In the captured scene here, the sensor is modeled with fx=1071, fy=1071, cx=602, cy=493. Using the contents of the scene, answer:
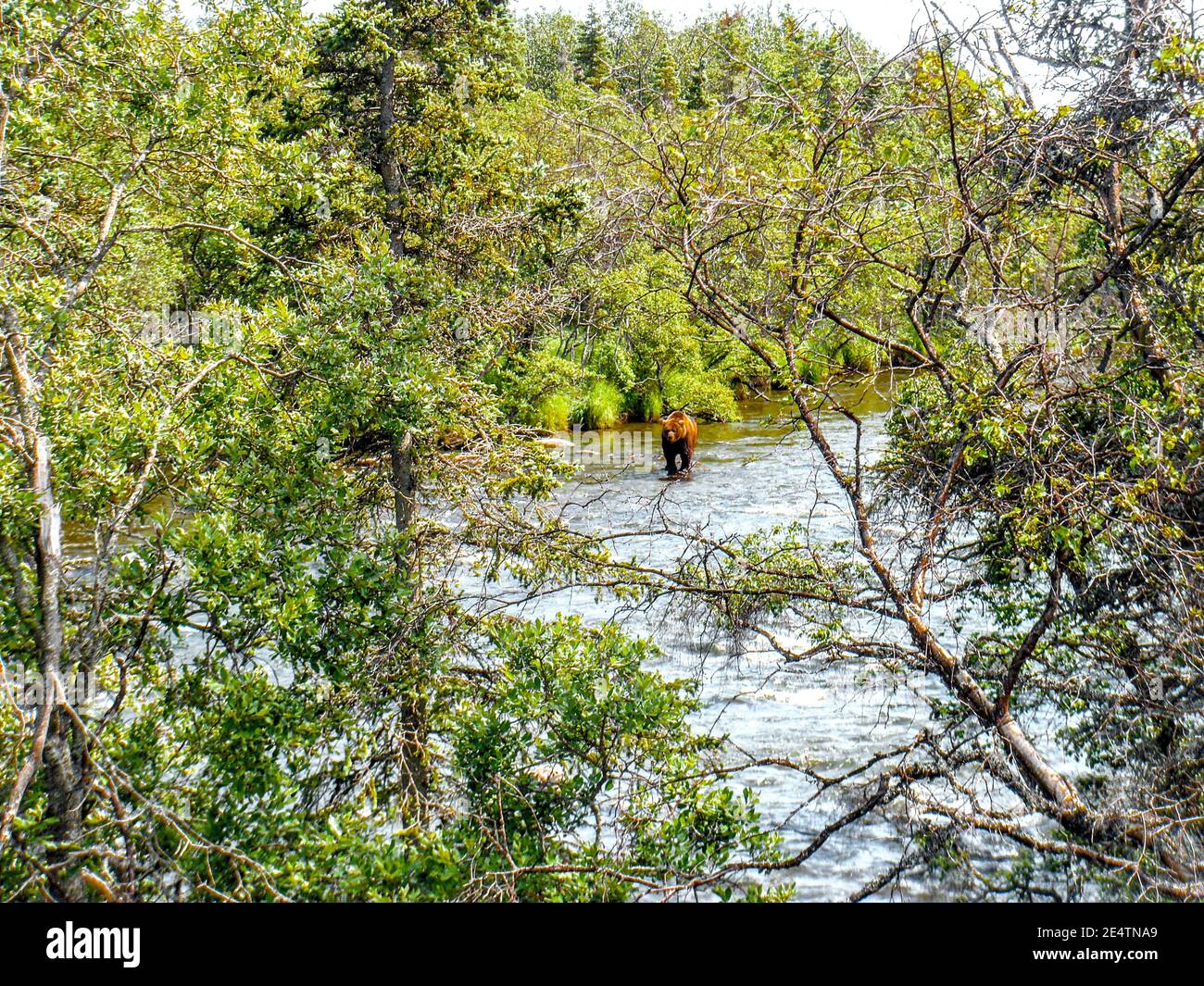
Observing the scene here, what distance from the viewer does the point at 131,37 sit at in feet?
21.2

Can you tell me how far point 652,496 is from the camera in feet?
22.4

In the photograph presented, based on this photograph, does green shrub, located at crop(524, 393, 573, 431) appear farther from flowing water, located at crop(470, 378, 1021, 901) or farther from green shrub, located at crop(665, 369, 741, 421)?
flowing water, located at crop(470, 378, 1021, 901)

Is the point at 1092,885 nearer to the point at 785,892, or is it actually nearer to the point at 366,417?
the point at 785,892

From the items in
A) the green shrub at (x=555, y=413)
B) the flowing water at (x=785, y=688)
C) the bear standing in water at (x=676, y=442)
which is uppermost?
the green shrub at (x=555, y=413)

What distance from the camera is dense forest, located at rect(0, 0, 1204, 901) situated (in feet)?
18.3

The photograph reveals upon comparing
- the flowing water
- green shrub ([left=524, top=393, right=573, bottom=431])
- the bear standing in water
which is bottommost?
the flowing water

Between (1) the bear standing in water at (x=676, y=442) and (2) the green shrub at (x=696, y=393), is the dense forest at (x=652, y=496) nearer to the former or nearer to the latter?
(1) the bear standing in water at (x=676, y=442)

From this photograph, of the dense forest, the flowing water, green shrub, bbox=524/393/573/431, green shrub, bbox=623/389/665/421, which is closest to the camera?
the dense forest

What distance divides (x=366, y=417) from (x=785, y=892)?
4132mm

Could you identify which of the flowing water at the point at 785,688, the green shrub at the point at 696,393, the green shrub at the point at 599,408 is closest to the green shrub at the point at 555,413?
the green shrub at the point at 599,408

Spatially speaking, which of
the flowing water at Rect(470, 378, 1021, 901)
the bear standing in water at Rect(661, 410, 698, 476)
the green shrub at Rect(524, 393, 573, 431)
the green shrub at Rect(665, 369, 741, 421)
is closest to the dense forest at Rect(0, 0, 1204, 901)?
the flowing water at Rect(470, 378, 1021, 901)

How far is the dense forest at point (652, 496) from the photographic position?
18.3 feet

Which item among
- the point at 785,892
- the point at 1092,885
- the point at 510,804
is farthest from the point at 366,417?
the point at 1092,885

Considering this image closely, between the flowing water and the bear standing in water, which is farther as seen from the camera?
the bear standing in water
